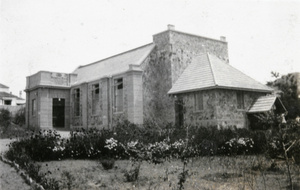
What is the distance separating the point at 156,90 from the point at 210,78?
527 cm

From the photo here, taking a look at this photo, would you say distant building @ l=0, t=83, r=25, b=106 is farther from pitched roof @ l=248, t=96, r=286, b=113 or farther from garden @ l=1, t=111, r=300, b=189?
pitched roof @ l=248, t=96, r=286, b=113

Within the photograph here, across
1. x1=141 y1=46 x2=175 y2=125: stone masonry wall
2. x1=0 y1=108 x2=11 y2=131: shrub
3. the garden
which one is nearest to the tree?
x1=141 y1=46 x2=175 y2=125: stone masonry wall

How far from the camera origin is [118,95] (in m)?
24.5

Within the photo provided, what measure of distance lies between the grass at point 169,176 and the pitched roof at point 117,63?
1320 cm

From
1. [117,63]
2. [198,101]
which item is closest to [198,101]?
Result: [198,101]

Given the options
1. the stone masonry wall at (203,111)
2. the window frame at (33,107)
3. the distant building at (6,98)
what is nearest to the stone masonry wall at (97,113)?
the window frame at (33,107)

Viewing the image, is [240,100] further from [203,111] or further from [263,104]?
[203,111]

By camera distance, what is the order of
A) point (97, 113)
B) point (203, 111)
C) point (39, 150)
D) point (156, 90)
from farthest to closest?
point (97, 113) → point (156, 90) → point (203, 111) → point (39, 150)

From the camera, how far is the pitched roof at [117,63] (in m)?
24.8

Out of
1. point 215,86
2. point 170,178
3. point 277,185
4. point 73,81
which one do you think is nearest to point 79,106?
point 73,81

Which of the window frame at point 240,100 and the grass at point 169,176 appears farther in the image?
the window frame at point 240,100

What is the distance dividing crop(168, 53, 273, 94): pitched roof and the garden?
5632 millimetres

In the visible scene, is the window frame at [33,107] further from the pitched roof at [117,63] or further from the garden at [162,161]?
the garden at [162,161]

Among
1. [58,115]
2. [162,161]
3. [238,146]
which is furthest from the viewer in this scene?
[58,115]
